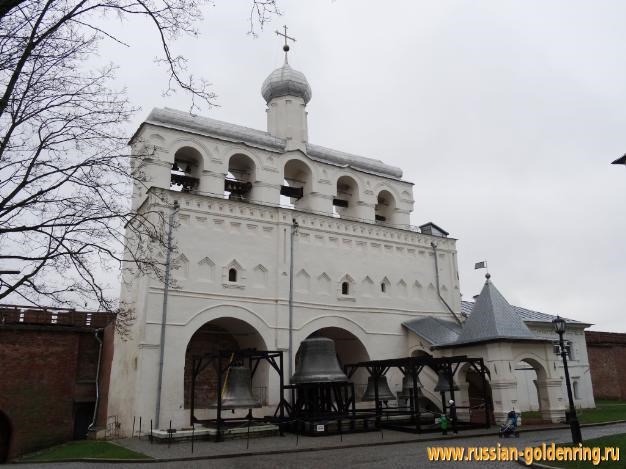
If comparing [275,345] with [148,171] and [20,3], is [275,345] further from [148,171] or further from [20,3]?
[20,3]

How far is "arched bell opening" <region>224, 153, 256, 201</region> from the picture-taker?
62.8ft

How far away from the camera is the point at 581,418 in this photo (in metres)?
17.5

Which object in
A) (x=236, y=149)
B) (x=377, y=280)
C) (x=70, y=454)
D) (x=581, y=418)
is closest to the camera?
(x=70, y=454)

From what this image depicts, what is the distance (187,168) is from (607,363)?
2200cm

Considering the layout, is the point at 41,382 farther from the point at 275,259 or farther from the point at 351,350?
the point at 351,350

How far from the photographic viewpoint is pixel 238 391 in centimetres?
1430

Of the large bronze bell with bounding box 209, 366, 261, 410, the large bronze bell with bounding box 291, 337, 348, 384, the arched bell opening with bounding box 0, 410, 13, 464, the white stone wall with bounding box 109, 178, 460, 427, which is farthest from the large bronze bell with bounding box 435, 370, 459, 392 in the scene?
the arched bell opening with bounding box 0, 410, 13, 464

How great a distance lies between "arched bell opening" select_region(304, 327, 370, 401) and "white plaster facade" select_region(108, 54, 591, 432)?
106mm

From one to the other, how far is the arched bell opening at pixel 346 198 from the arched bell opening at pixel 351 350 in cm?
446

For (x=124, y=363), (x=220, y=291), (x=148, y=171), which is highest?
(x=148, y=171)

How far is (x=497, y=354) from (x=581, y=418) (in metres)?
4.04

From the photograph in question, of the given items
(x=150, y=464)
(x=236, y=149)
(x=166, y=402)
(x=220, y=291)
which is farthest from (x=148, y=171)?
(x=150, y=464)

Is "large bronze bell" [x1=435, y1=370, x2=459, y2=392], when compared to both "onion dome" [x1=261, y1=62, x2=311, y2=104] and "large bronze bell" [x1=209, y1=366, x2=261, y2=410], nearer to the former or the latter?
"large bronze bell" [x1=209, y1=366, x2=261, y2=410]

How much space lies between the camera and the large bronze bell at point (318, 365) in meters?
15.1
